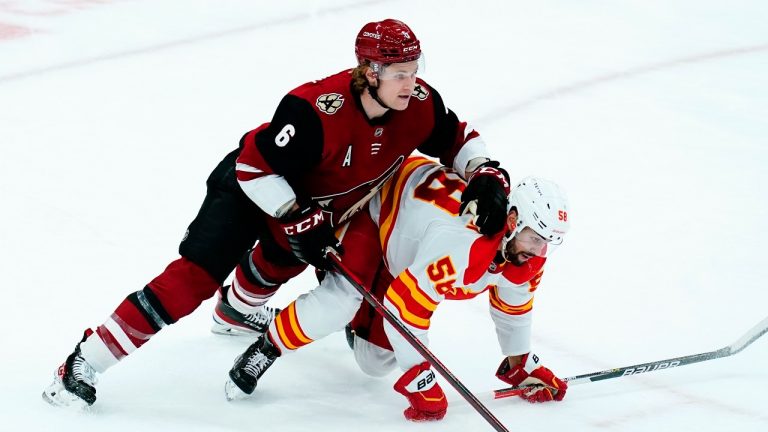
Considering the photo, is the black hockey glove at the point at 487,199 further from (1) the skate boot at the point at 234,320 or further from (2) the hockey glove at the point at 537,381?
(1) the skate boot at the point at 234,320

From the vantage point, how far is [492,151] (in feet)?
15.8

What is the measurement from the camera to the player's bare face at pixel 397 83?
2809 mm

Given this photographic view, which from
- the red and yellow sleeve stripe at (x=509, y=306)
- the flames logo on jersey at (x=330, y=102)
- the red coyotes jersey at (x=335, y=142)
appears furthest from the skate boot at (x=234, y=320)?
the flames logo on jersey at (x=330, y=102)

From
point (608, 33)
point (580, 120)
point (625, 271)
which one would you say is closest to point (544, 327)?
point (625, 271)

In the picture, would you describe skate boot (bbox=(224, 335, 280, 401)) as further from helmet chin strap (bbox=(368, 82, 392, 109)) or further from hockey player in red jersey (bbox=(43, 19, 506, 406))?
helmet chin strap (bbox=(368, 82, 392, 109))

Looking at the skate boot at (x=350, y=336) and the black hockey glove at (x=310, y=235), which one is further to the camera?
the skate boot at (x=350, y=336)

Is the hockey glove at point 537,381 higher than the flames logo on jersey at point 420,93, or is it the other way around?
the flames logo on jersey at point 420,93

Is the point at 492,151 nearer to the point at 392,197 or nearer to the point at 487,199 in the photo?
the point at 392,197

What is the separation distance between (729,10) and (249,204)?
482 centimetres

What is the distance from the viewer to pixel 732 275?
396cm

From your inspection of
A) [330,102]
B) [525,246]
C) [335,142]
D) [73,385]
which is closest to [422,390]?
[525,246]

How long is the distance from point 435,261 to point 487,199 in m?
0.21

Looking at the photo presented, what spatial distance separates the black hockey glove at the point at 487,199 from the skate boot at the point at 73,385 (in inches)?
43.0

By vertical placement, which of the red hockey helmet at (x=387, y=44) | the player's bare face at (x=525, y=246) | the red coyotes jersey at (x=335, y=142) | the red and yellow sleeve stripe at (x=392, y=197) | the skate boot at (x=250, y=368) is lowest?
the skate boot at (x=250, y=368)
